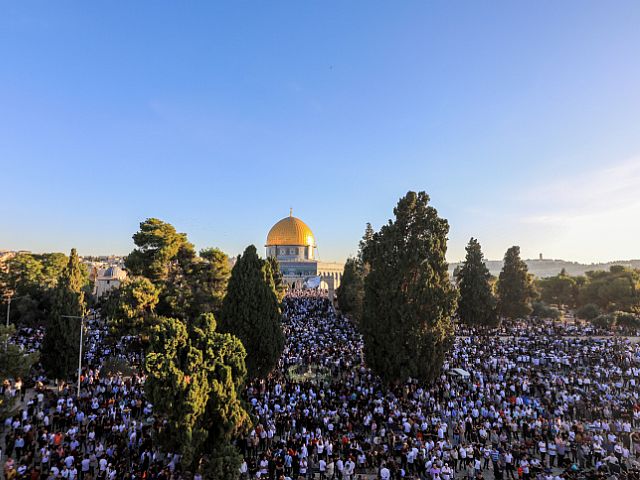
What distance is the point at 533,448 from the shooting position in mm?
13406

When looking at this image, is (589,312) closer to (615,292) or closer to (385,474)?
(615,292)

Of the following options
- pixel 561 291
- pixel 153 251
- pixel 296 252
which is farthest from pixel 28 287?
pixel 561 291

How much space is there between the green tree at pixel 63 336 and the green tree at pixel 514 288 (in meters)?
35.5

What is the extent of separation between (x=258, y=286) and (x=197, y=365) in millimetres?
9141

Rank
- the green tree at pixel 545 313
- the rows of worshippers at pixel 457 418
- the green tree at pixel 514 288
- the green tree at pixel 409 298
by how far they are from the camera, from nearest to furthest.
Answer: the rows of worshippers at pixel 457 418 → the green tree at pixel 409 298 → the green tree at pixel 514 288 → the green tree at pixel 545 313

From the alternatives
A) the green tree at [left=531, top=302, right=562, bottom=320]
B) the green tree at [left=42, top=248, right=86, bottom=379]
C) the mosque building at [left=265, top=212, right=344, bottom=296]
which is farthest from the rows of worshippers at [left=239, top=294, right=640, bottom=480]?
the mosque building at [left=265, top=212, right=344, bottom=296]

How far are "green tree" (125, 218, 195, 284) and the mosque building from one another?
5391cm

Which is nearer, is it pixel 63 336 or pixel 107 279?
pixel 63 336

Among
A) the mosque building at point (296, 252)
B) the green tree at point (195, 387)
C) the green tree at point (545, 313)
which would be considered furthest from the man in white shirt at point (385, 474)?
the mosque building at point (296, 252)

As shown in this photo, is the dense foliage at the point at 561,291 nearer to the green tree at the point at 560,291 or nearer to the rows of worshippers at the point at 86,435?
the green tree at the point at 560,291

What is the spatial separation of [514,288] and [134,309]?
113 feet

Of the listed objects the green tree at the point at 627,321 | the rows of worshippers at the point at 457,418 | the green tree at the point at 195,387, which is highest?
the green tree at the point at 195,387

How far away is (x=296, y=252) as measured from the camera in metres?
82.7

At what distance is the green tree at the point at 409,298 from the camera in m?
18.9
